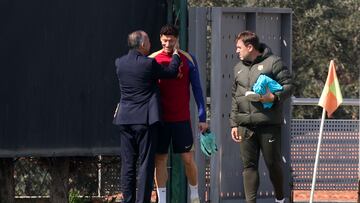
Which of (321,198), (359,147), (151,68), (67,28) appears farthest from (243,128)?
(321,198)

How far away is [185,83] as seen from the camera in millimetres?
10266

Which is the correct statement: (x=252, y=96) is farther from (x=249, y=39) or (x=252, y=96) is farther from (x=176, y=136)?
(x=176, y=136)

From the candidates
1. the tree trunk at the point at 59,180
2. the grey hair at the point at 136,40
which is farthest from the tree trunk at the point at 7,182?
the grey hair at the point at 136,40

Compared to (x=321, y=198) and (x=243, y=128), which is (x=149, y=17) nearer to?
(x=243, y=128)

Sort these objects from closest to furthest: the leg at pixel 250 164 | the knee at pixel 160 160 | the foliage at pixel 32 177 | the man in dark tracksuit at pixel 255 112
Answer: the knee at pixel 160 160 → the man in dark tracksuit at pixel 255 112 → the leg at pixel 250 164 → the foliage at pixel 32 177

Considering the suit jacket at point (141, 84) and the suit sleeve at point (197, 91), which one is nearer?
the suit jacket at point (141, 84)

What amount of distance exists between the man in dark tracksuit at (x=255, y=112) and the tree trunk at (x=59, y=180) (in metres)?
2.00

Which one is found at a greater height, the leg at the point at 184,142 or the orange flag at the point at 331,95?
the orange flag at the point at 331,95

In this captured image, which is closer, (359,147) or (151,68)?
(151,68)

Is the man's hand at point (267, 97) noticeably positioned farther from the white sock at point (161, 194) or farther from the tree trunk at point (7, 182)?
the tree trunk at point (7, 182)

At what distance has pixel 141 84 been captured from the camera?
9969 millimetres

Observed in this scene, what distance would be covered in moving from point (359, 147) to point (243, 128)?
11.9ft

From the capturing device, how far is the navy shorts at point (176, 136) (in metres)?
10.2

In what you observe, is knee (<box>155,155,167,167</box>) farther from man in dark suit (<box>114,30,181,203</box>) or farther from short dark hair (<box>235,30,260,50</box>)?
short dark hair (<box>235,30,260,50</box>)
